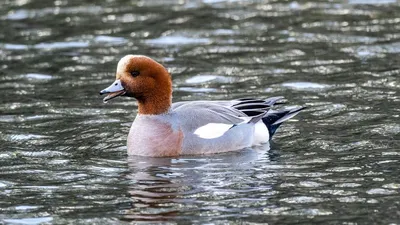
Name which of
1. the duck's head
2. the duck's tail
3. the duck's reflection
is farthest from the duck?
the duck's tail

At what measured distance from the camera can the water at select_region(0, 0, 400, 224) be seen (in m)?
8.43

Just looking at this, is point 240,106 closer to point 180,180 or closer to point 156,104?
point 156,104

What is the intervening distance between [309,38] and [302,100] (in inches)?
122

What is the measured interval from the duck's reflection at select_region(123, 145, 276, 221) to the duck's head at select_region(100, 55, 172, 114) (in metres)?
0.60

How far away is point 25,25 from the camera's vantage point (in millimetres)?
16609

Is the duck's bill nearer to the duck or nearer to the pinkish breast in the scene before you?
the duck

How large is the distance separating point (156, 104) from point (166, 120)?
0.23 m

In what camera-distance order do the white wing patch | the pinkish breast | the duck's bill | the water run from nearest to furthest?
the water, the duck's bill, the pinkish breast, the white wing patch

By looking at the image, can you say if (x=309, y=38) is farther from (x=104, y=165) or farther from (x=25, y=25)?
(x=104, y=165)

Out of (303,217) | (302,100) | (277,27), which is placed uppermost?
(277,27)

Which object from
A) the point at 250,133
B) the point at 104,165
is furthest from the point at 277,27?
the point at 104,165

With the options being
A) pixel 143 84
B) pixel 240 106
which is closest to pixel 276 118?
pixel 240 106

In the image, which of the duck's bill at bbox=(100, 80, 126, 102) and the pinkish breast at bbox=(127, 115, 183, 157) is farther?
the pinkish breast at bbox=(127, 115, 183, 157)

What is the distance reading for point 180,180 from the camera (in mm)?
9312
